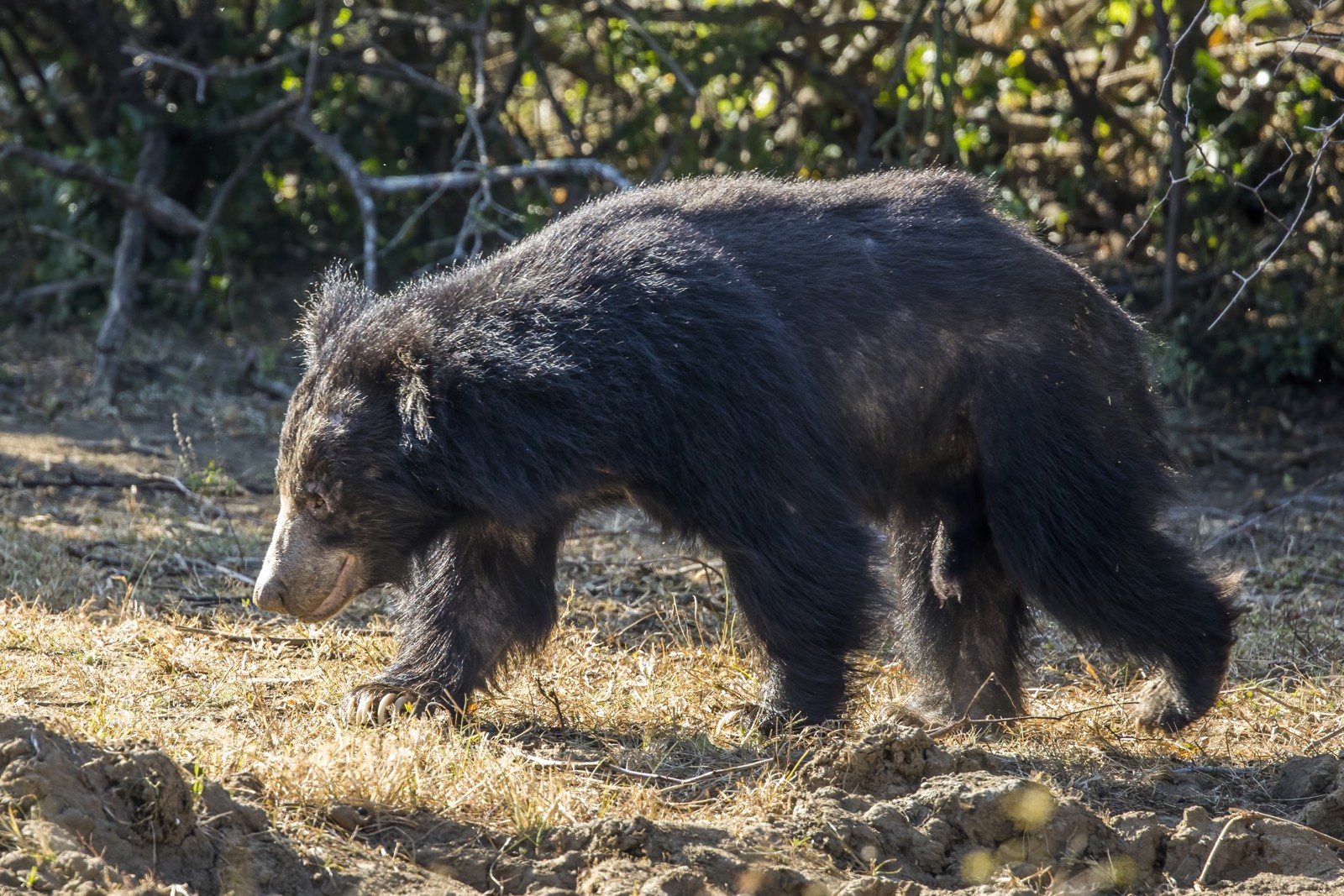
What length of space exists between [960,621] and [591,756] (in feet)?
4.18

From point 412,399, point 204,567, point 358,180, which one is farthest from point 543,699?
point 358,180

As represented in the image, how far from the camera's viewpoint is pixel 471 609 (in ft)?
13.4

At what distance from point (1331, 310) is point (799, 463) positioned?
510cm

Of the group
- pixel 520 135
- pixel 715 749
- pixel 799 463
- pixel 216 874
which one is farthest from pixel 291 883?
pixel 520 135

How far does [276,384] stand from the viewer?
8039mm

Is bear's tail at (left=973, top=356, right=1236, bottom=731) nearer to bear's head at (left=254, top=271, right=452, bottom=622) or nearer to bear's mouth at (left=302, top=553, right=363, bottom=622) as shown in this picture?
bear's head at (left=254, top=271, right=452, bottom=622)

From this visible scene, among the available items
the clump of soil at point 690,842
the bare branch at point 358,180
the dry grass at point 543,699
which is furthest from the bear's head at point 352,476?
the bare branch at point 358,180

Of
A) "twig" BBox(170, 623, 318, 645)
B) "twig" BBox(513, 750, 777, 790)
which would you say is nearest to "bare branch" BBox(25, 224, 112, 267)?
"twig" BBox(170, 623, 318, 645)

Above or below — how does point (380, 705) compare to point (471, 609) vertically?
below

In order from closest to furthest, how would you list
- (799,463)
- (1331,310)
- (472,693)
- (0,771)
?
(0,771) < (799,463) < (472,693) < (1331,310)

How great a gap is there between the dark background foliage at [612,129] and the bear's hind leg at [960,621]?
394 centimetres

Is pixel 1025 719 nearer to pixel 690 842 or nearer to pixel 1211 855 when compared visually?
pixel 1211 855

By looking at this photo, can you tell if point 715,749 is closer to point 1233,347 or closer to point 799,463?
point 799,463

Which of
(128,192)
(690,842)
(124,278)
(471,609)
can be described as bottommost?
(690,842)
